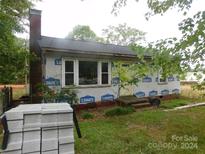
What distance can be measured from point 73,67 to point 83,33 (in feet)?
119

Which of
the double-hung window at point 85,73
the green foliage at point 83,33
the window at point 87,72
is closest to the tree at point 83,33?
the green foliage at point 83,33

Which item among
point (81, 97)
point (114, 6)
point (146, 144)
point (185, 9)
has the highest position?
point (114, 6)

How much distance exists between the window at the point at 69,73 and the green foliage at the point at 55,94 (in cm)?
78

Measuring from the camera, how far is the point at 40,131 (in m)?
2.59

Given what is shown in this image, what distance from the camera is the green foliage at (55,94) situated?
859 cm

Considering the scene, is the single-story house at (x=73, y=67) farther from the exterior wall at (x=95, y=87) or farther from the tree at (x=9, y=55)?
the tree at (x=9, y=55)

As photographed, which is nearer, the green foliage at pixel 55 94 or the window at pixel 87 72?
the green foliage at pixel 55 94

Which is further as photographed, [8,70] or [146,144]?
[8,70]

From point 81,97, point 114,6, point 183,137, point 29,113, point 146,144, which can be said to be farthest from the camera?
point 81,97

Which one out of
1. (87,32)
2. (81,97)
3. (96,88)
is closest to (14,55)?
(81,97)

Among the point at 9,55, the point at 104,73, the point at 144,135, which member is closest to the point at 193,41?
the point at 144,135

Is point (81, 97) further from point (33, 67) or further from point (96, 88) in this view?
point (33, 67)

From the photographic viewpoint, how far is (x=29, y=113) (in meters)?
2.56

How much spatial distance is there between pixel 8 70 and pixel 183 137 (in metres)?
6.26
